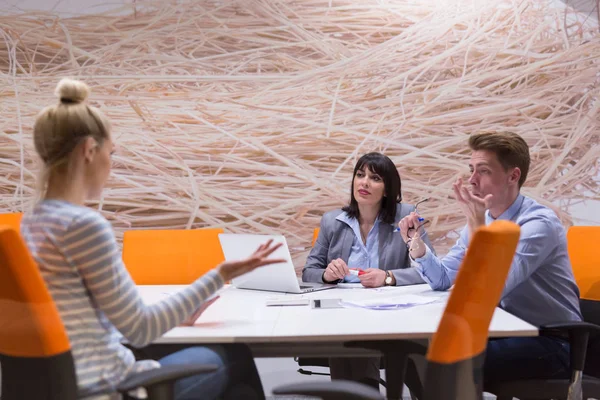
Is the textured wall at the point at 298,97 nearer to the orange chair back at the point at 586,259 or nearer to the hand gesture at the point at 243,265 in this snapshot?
the orange chair back at the point at 586,259

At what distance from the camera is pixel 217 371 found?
5.36 ft

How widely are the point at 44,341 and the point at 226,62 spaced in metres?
3.22

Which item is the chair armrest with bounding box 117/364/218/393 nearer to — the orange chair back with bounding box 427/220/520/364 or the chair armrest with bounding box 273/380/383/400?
the chair armrest with bounding box 273/380/383/400

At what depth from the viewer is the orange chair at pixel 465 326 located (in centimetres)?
133

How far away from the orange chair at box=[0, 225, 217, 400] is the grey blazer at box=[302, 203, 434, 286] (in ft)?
5.57

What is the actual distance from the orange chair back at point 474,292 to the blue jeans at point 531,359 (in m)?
0.66

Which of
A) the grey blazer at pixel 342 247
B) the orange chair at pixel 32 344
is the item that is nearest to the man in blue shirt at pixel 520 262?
the grey blazer at pixel 342 247

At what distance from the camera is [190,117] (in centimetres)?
428

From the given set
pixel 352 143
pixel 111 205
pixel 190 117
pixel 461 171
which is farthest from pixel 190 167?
pixel 461 171

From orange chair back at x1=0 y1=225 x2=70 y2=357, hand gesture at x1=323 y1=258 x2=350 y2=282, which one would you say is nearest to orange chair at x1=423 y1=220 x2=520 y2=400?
orange chair back at x1=0 y1=225 x2=70 y2=357

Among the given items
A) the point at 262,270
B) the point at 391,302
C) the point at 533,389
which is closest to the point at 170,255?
the point at 262,270

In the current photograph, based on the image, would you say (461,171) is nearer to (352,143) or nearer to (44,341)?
(352,143)

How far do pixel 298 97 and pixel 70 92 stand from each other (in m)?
2.87

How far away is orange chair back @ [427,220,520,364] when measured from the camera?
1326mm
